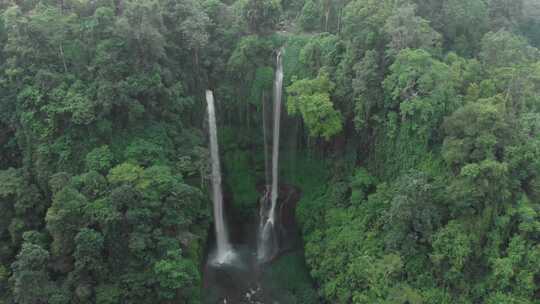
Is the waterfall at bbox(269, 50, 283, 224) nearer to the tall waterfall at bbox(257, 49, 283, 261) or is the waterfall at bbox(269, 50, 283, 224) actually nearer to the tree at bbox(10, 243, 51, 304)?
the tall waterfall at bbox(257, 49, 283, 261)

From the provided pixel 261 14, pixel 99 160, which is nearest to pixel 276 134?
pixel 261 14

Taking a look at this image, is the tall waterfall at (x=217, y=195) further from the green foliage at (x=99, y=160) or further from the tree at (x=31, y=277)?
the tree at (x=31, y=277)

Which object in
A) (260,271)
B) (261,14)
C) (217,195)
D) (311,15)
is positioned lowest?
(260,271)

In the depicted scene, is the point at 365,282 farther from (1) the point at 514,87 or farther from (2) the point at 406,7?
(2) the point at 406,7

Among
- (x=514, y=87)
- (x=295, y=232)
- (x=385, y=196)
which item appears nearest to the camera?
(x=514, y=87)

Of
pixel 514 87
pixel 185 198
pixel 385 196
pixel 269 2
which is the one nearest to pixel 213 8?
pixel 269 2

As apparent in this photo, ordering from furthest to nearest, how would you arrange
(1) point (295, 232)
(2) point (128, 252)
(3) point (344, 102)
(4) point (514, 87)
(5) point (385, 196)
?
(1) point (295, 232) < (3) point (344, 102) < (5) point (385, 196) < (4) point (514, 87) < (2) point (128, 252)

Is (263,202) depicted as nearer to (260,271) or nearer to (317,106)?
(260,271)
